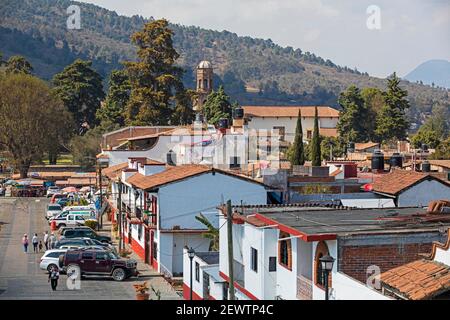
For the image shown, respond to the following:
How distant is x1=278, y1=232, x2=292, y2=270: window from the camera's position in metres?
19.0

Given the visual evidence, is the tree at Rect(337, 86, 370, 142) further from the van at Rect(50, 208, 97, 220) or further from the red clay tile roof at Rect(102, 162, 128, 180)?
the van at Rect(50, 208, 97, 220)

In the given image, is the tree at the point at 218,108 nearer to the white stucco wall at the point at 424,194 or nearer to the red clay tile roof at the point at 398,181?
the red clay tile roof at the point at 398,181

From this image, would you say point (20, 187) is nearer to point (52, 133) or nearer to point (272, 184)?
point (52, 133)

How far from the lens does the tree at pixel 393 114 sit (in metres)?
90.4

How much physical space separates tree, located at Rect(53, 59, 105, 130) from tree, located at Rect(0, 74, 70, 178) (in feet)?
57.6

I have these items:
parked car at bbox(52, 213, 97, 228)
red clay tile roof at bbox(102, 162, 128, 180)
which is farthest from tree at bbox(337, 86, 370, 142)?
parked car at bbox(52, 213, 97, 228)

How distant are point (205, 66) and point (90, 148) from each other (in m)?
57.2

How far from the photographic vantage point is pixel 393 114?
9219cm

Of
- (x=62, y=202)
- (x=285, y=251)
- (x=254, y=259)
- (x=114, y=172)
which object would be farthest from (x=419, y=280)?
(x=62, y=202)

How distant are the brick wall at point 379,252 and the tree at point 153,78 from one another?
65.5 metres

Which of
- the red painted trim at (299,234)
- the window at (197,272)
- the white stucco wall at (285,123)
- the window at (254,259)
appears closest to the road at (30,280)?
the window at (197,272)

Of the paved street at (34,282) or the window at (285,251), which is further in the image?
the paved street at (34,282)

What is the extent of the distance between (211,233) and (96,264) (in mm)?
4497
